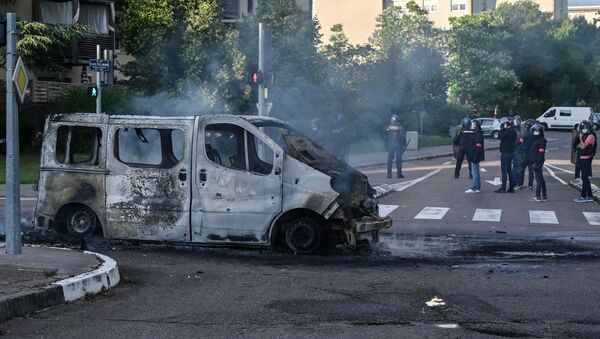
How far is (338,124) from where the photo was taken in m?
23.6

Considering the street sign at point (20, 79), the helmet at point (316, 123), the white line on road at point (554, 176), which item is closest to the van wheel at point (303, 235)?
the street sign at point (20, 79)

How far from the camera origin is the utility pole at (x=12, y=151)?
10.6 meters

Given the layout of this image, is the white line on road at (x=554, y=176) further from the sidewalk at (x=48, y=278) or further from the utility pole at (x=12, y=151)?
the utility pole at (x=12, y=151)

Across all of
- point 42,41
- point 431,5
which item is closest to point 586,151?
point 42,41

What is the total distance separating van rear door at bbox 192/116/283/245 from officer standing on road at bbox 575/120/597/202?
10346mm

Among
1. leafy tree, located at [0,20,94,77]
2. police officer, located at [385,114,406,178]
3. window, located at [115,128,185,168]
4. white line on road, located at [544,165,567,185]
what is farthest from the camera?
leafy tree, located at [0,20,94,77]

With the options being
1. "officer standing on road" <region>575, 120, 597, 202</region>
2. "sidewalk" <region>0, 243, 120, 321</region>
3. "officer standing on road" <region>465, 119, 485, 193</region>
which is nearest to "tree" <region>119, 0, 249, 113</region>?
"officer standing on road" <region>465, 119, 485, 193</region>

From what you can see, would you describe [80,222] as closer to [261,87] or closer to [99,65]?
[261,87]

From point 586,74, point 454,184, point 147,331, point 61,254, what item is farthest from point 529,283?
point 586,74

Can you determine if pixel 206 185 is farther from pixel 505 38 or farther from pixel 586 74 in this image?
pixel 586 74

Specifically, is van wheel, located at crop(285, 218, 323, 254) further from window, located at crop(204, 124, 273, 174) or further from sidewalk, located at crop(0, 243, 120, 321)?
sidewalk, located at crop(0, 243, 120, 321)

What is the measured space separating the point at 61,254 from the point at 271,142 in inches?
121

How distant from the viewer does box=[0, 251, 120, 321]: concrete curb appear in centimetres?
779

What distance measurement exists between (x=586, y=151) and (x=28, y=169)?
54.3 ft
